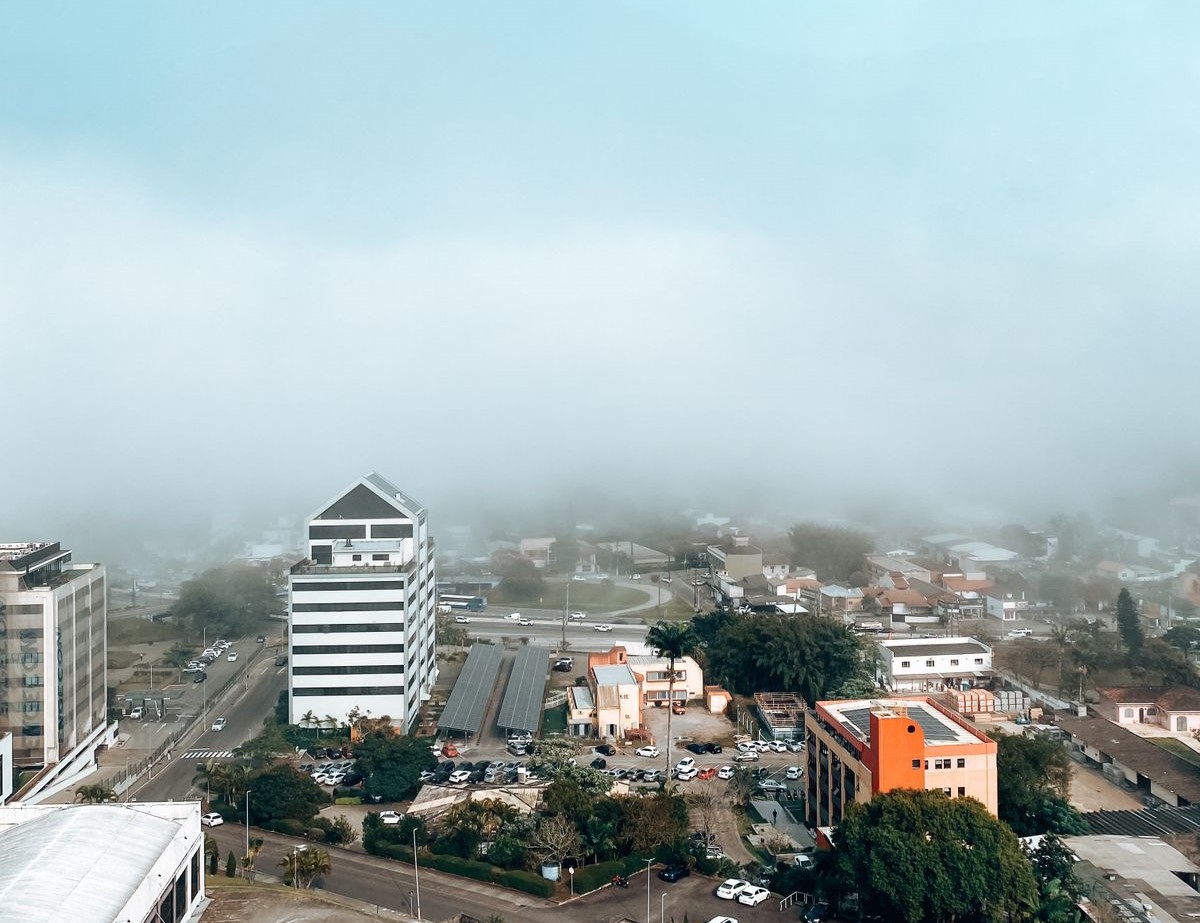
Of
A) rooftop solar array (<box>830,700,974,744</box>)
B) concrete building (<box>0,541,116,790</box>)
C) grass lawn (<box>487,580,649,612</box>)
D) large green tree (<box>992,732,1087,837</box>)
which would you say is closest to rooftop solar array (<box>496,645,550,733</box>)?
rooftop solar array (<box>830,700,974,744</box>)

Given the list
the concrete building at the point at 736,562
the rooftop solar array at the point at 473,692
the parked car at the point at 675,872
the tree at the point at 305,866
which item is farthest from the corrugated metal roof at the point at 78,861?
the concrete building at the point at 736,562

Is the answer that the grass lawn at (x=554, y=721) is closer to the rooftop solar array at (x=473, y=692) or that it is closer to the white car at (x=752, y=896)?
the rooftop solar array at (x=473, y=692)

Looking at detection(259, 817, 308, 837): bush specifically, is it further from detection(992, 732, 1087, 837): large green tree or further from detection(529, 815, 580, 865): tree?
detection(992, 732, 1087, 837): large green tree

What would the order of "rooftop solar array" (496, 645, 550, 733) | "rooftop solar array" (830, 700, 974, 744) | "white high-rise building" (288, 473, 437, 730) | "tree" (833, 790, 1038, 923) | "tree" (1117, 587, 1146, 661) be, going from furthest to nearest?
"tree" (1117, 587, 1146, 661) → "rooftop solar array" (496, 645, 550, 733) → "white high-rise building" (288, 473, 437, 730) → "rooftop solar array" (830, 700, 974, 744) → "tree" (833, 790, 1038, 923)

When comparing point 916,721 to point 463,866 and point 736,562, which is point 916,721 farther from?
point 736,562

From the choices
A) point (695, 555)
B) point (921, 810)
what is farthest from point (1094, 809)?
point (695, 555)

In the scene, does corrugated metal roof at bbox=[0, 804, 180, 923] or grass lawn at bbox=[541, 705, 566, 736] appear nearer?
corrugated metal roof at bbox=[0, 804, 180, 923]

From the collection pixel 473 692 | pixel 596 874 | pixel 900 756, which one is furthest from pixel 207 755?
pixel 900 756
